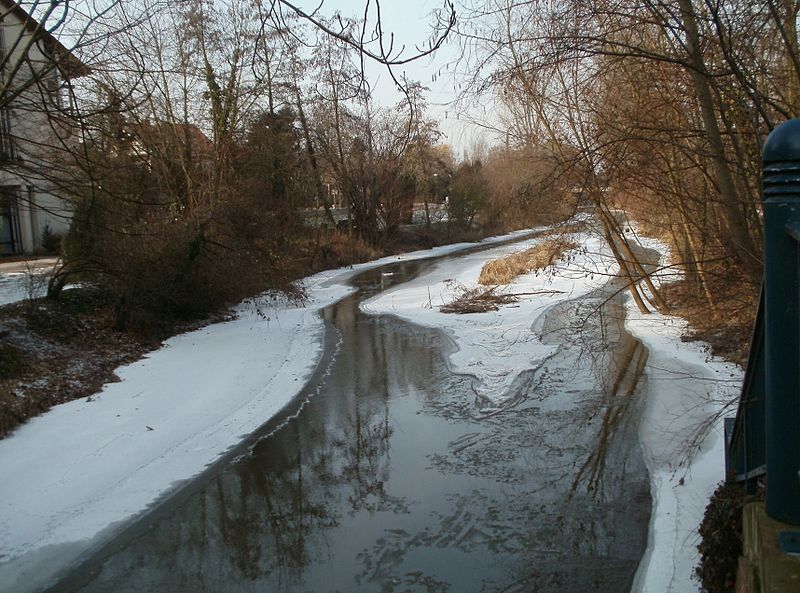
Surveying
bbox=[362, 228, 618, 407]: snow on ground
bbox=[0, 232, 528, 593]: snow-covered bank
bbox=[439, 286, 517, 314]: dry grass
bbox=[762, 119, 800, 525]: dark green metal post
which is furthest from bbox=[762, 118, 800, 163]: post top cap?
bbox=[439, 286, 517, 314]: dry grass

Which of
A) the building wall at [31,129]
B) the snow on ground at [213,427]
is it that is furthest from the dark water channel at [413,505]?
the building wall at [31,129]

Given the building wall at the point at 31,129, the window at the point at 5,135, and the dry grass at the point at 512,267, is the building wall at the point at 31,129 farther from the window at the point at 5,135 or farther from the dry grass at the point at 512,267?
the dry grass at the point at 512,267

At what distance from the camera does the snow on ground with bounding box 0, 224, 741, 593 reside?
6.10 m

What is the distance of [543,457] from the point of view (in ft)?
26.0

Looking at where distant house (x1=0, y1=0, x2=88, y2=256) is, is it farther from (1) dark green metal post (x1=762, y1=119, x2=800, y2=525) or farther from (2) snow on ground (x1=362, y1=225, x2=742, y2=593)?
(2) snow on ground (x1=362, y1=225, x2=742, y2=593)

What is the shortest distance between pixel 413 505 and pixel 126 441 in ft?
13.8

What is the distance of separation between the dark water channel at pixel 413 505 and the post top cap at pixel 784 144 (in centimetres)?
366

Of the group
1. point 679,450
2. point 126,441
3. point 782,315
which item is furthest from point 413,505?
point 782,315

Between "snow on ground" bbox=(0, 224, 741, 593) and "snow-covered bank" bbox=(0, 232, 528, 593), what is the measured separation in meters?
0.02

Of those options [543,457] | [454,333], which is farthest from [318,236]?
[543,457]

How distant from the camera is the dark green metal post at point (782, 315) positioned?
2479 mm

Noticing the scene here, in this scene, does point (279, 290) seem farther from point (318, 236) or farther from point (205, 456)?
point (318, 236)

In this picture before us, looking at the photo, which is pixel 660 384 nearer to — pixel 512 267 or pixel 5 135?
pixel 5 135

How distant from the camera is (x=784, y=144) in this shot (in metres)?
2.47
